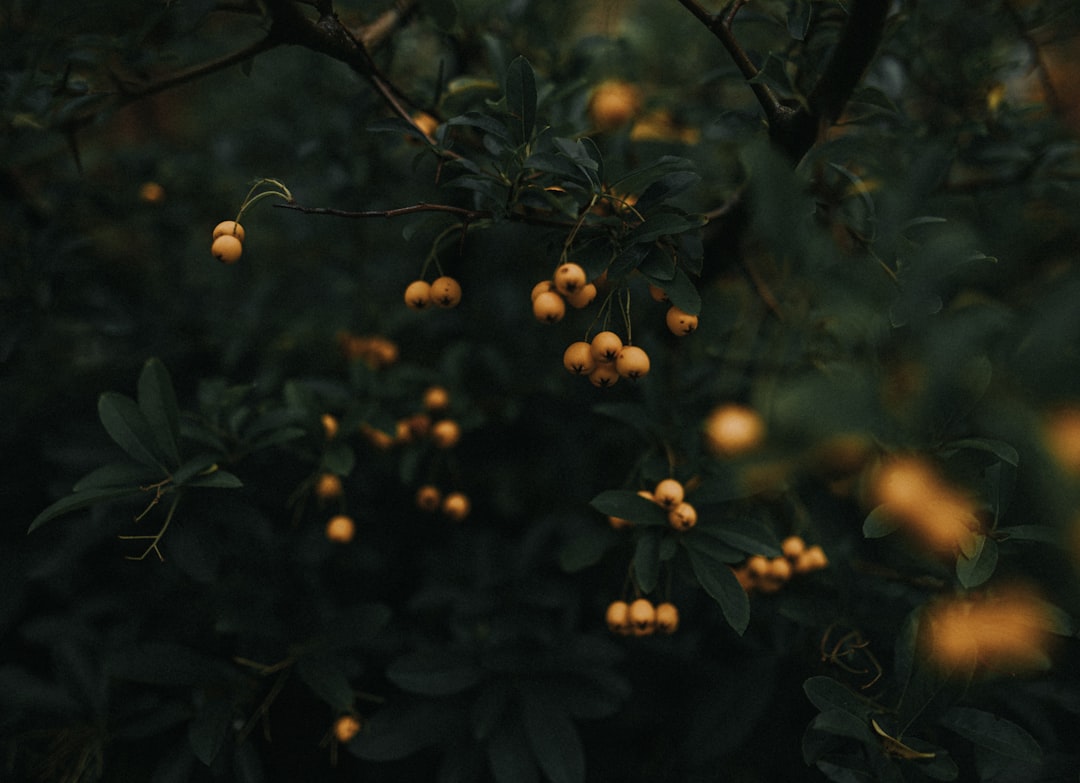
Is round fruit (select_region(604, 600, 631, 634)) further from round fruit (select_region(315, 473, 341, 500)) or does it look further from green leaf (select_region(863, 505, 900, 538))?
round fruit (select_region(315, 473, 341, 500))

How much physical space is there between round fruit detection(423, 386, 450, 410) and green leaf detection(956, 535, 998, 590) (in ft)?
2.81

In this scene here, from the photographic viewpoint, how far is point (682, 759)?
3.85ft

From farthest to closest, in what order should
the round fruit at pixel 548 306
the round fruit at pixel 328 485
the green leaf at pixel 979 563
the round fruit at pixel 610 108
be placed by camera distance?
the round fruit at pixel 610 108
the round fruit at pixel 328 485
the round fruit at pixel 548 306
the green leaf at pixel 979 563

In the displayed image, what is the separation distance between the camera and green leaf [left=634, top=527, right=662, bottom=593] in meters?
0.91

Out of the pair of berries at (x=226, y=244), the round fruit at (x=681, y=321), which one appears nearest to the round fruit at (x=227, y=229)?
the pair of berries at (x=226, y=244)

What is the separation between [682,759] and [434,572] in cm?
57

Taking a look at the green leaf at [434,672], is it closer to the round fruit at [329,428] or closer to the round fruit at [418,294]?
the round fruit at [329,428]

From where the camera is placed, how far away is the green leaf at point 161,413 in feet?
3.12

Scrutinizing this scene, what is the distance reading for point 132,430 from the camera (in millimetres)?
954

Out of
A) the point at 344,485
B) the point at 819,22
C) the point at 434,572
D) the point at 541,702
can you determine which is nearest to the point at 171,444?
the point at 344,485

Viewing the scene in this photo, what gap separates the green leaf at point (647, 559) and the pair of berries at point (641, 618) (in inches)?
2.2

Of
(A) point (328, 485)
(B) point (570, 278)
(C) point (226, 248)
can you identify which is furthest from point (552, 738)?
(C) point (226, 248)

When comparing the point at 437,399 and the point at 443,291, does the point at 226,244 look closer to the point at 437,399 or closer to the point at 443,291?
the point at 443,291

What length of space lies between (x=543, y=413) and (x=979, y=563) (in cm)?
88
